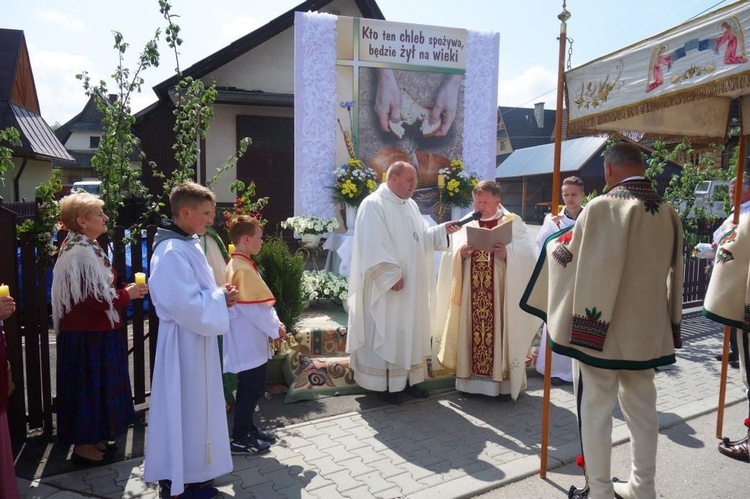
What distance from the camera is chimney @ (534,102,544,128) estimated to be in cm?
4412

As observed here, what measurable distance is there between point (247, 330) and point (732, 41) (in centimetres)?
334

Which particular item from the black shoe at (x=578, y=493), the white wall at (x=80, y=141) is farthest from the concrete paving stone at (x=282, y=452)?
the white wall at (x=80, y=141)

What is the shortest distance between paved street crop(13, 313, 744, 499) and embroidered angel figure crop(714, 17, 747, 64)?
251cm

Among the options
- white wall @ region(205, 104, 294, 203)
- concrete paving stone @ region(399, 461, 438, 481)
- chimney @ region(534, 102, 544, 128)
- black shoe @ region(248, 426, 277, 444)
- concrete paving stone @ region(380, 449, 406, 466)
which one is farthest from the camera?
chimney @ region(534, 102, 544, 128)

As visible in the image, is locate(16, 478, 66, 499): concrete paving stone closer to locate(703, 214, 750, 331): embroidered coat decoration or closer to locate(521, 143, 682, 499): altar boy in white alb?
locate(521, 143, 682, 499): altar boy in white alb

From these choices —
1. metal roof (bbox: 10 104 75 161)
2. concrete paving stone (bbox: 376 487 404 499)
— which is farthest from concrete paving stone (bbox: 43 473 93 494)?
metal roof (bbox: 10 104 75 161)

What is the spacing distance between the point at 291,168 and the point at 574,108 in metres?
9.34

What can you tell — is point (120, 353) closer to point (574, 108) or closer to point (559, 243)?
point (559, 243)

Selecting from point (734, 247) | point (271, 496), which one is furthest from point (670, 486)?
point (271, 496)

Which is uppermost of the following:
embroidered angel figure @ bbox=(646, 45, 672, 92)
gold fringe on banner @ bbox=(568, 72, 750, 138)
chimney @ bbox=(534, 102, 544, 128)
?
chimney @ bbox=(534, 102, 544, 128)

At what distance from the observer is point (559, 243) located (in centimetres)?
314

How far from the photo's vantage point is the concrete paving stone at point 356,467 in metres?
3.60

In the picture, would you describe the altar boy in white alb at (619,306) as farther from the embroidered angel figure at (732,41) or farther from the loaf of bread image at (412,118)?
the loaf of bread image at (412,118)

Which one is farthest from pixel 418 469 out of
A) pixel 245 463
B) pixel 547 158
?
pixel 547 158
